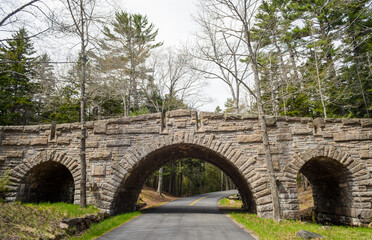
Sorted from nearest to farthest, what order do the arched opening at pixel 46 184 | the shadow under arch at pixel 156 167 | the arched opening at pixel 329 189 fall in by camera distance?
the arched opening at pixel 329 189, the shadow under arch at pixel 156 167, the arched opening at pixel 46 184

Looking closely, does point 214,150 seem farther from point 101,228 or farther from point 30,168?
point 30,168

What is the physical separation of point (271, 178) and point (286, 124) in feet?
8.00

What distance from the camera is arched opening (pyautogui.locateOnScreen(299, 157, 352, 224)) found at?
9367mm

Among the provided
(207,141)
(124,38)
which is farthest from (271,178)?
(124,38)

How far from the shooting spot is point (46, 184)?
11164mm

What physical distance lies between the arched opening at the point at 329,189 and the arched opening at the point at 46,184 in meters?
11.7

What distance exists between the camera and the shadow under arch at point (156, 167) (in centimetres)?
958

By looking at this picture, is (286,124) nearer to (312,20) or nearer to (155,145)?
(155,145)

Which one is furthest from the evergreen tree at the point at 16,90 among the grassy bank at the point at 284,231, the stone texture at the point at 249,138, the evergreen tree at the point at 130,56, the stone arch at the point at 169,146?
the grassy bank at the point at 284,231

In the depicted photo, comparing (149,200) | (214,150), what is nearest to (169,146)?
(214,150)

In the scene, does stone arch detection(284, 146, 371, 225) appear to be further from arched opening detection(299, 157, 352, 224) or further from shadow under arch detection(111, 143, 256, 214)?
shadow under arch detection(111, 143, 256, 214)

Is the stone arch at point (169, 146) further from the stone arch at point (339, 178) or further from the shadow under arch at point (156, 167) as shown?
the stone arch at point (339, 178)

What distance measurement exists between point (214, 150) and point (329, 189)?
6.00 metres

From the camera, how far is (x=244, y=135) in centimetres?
927
